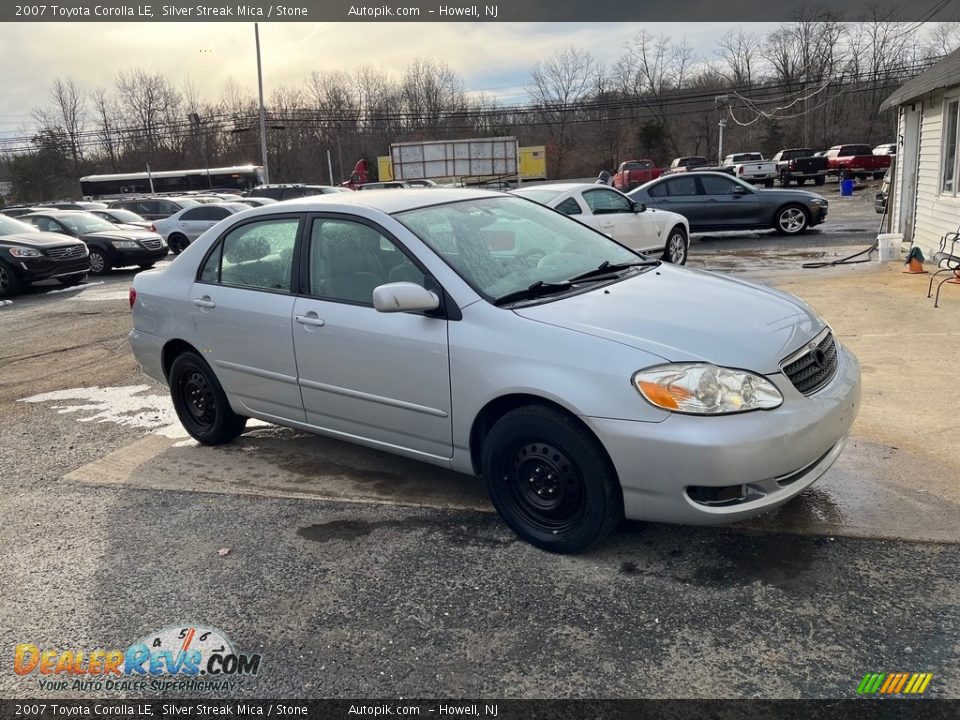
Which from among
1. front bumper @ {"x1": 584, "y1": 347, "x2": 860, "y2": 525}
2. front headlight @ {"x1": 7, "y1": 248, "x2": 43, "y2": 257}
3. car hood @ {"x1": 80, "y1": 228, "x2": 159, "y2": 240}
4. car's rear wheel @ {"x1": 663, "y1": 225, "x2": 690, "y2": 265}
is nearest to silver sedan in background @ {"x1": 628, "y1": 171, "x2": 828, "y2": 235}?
car's rear wheel @ {"x1": 663, "y1": 225, "x2": 690, "y2": 265}

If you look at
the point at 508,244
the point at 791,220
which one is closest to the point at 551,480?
the point at 508,244

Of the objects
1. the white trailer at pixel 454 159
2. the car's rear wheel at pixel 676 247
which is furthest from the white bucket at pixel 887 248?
the white trailer at pixel 454 159

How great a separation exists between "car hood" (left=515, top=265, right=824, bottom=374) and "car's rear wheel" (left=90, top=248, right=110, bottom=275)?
52.2 ft

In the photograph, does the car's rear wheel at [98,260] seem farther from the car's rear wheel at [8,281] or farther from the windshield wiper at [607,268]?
the windshield wiper at [607,268]

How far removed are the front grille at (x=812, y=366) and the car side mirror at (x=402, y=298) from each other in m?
1.61

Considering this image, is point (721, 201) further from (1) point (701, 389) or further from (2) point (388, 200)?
(1) point (701, 389)

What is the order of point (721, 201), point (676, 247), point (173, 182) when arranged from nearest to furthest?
point (676, 247) → point (721, 201) → point (173, 182)

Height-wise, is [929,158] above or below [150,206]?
above

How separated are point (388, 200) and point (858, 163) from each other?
41.1 metres

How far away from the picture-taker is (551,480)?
3.38m

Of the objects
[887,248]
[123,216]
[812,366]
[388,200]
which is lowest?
[887,248]

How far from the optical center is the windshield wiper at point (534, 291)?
11.9 ft

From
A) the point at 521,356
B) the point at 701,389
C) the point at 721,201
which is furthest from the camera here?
the point at 721,201

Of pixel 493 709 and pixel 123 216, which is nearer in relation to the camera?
pixel 493 709
